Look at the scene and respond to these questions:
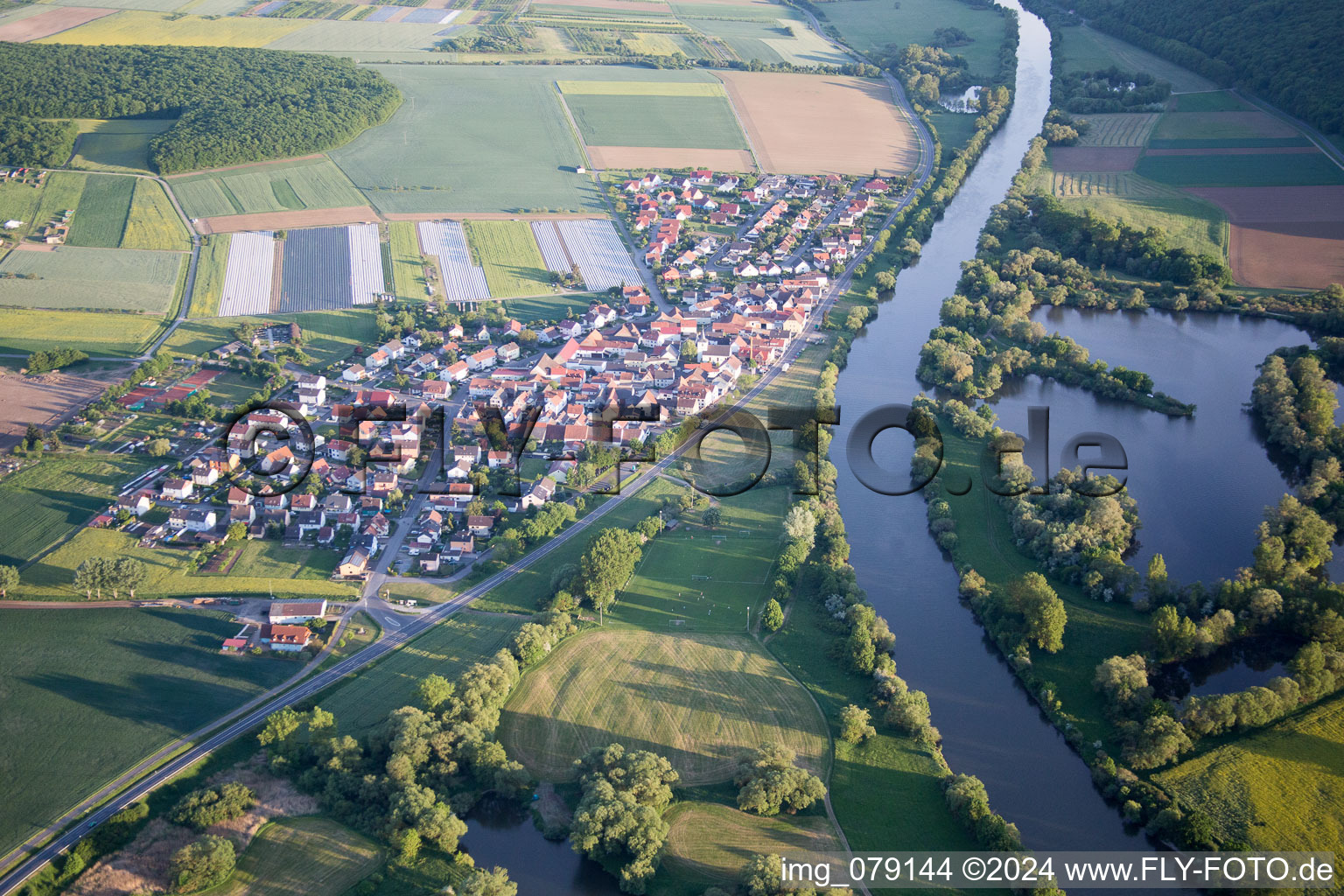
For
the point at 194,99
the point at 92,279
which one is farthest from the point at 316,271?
the point at 194,99

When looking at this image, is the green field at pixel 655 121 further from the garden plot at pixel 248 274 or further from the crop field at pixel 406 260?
the garden plot at pixel 248 274

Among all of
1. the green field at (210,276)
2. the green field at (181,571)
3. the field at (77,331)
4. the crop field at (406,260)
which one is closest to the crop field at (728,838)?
the green field at (181,571)

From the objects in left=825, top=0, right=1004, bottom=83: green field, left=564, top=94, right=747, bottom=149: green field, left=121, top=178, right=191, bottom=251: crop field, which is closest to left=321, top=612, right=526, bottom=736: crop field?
left=121, top=178, right=191, bottom=251: crop field

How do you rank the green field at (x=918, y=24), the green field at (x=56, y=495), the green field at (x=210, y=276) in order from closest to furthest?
1. the green field at (x=56, y=495)
2. the green field at (x=210, y=276)
3. the green field at (x=918, y=24)

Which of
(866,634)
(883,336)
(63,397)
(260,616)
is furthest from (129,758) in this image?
(883,336)

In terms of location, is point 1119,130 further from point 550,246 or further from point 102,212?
point 102,212

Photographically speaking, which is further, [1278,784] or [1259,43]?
[1259,43]

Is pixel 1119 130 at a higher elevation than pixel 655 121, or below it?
higher
